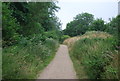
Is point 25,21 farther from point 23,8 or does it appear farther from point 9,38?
point 9,38

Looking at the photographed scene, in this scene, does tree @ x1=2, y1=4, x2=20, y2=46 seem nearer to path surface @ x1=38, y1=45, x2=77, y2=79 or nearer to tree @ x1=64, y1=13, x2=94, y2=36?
path surface @ x1=38, y1=45, x2=77, y2=79

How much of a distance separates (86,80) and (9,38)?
5296mm

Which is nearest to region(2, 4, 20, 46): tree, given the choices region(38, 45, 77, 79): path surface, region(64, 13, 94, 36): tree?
region(38, 45, 77, 79): path surface

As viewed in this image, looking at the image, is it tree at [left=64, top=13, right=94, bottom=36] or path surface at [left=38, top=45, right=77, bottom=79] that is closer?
path surface at [left=38, top=45, right=77, bottom=79]

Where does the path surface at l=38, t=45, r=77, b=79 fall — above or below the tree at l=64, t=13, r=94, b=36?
below

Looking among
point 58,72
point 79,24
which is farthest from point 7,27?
point 79,24

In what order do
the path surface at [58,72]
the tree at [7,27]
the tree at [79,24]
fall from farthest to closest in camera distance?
the tree at [79,24]
the tree at [7,27]
the path surface at [58,72]

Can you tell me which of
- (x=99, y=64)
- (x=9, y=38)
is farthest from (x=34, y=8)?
(x=99, y=64)

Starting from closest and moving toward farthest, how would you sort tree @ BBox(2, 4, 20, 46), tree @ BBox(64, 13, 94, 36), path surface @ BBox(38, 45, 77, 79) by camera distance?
1. path surface @ BBox(38, 45, 77, 79)
2. tree @ BBox(2, 4, 20, 46)
3. tree @ BBox(64, 13, 94, 36)

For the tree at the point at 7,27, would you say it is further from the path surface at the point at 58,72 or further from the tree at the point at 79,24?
the tree at the point at 79,24

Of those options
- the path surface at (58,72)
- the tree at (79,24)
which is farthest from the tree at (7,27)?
the tree at (79,24)

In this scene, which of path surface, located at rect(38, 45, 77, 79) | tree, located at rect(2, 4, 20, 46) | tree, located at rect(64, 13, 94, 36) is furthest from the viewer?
tree, located at rect(64, 13, 94, 36)

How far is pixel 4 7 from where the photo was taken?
1088cm

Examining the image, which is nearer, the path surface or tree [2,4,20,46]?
the path surface
